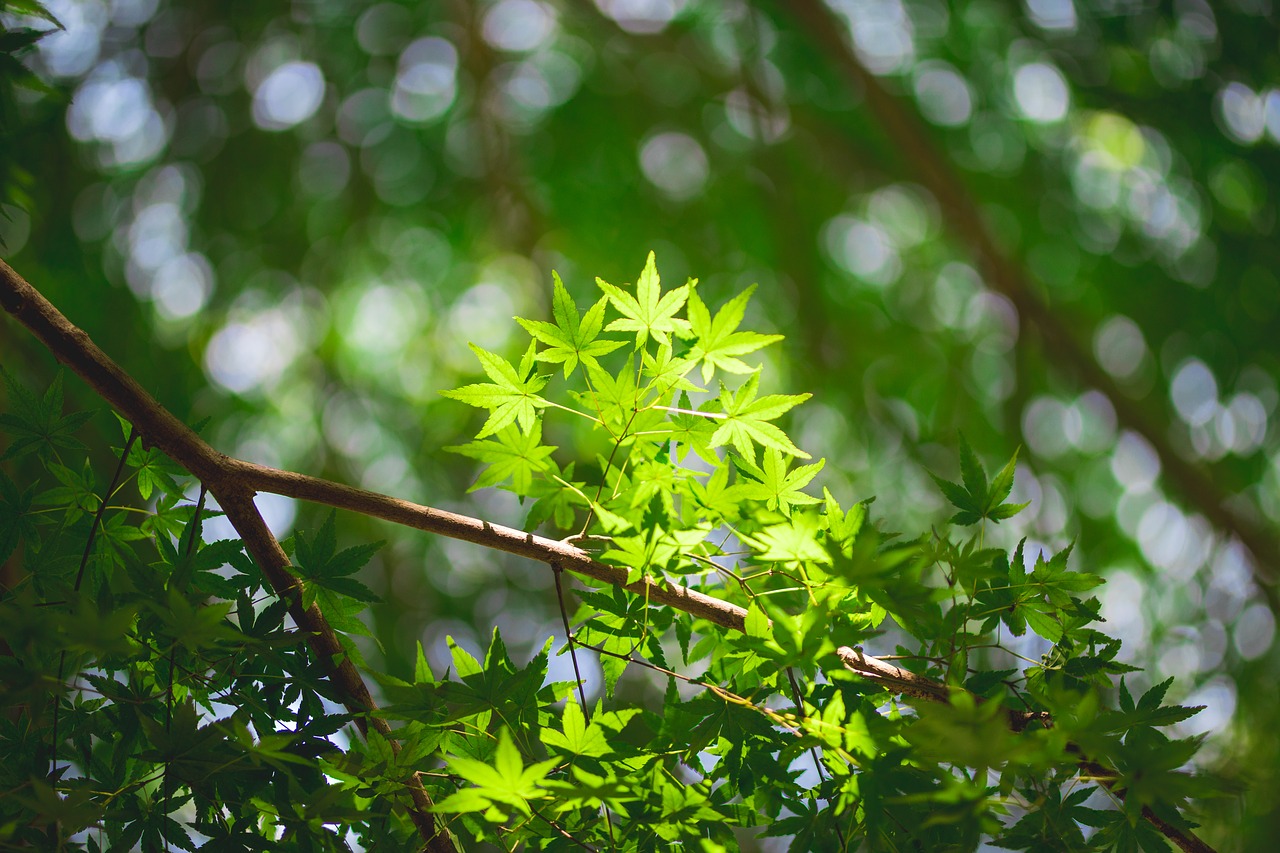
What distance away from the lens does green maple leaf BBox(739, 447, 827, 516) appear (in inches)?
32.6

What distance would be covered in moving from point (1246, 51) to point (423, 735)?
3058 millimetres

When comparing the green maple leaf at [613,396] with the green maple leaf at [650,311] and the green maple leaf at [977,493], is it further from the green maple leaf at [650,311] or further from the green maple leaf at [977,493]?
the green maple leaf at [977,493]

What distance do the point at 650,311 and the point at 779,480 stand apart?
215 millimetres

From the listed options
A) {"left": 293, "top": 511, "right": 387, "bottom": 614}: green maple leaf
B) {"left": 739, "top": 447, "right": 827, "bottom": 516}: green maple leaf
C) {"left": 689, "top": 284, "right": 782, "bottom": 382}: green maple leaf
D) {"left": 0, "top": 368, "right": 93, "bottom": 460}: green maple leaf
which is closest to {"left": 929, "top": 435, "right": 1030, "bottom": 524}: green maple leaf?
{"left": 739, "top": 447, "right": 827, "bottom": 516}: green maple leaf

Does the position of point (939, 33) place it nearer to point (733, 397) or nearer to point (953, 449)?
point (953, 449)

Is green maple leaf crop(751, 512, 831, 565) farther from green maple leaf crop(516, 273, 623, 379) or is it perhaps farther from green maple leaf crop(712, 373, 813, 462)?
green maple leaf crop(516, 273, 623, 379)

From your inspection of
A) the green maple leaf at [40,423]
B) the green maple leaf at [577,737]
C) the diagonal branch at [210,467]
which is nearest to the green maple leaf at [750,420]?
the green maple leaf at [577,737]

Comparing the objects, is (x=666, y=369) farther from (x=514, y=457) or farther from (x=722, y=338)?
(x=514, y=457)

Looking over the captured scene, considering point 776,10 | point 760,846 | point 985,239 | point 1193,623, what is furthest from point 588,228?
point 1193,623

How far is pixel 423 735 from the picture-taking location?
0.79m

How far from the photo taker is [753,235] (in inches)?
135

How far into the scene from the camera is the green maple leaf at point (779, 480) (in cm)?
83

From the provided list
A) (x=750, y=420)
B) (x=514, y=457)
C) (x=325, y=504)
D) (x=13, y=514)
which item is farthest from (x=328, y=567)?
(x=750, y=420)

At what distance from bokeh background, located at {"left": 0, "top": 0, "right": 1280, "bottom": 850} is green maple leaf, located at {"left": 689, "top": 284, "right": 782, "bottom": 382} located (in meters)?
2.12
